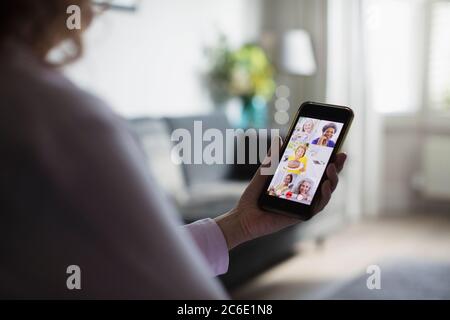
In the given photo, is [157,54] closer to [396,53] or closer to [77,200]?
[396,53]

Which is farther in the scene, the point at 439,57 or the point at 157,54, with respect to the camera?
the point at 439,57

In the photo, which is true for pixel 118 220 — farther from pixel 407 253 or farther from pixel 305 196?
pixel 407 253

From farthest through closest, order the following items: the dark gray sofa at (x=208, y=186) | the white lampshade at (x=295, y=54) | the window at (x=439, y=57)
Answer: the window at (x=439, y=57) < the white lampshade at (x=295, y=54) < the dark gray sofa at (x=208, y=186)

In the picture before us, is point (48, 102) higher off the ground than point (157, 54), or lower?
lower

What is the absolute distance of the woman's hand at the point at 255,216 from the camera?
0.65 m

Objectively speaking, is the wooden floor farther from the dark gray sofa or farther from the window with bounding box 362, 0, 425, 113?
the window with bounding box 362, 0, 425, 113

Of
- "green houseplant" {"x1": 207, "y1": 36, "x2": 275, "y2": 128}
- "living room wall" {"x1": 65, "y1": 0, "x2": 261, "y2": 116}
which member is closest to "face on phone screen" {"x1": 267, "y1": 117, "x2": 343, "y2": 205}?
"living room wall" {"x1": 65, "y1": 0, "x2": 261, "y2": 116}

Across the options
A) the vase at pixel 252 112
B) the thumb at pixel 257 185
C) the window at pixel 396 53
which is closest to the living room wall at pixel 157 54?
the vase at pixel 252 112

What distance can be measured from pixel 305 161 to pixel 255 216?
78 millimetres

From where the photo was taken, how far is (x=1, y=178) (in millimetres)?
350

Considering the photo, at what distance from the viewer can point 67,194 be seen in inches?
13.5

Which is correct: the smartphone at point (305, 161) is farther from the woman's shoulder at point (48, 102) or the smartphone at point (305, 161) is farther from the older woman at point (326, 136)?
the woman's shoulder at point (48, 102)

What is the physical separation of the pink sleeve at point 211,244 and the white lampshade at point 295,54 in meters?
3.08

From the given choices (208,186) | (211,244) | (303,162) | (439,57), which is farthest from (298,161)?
(439,57)
